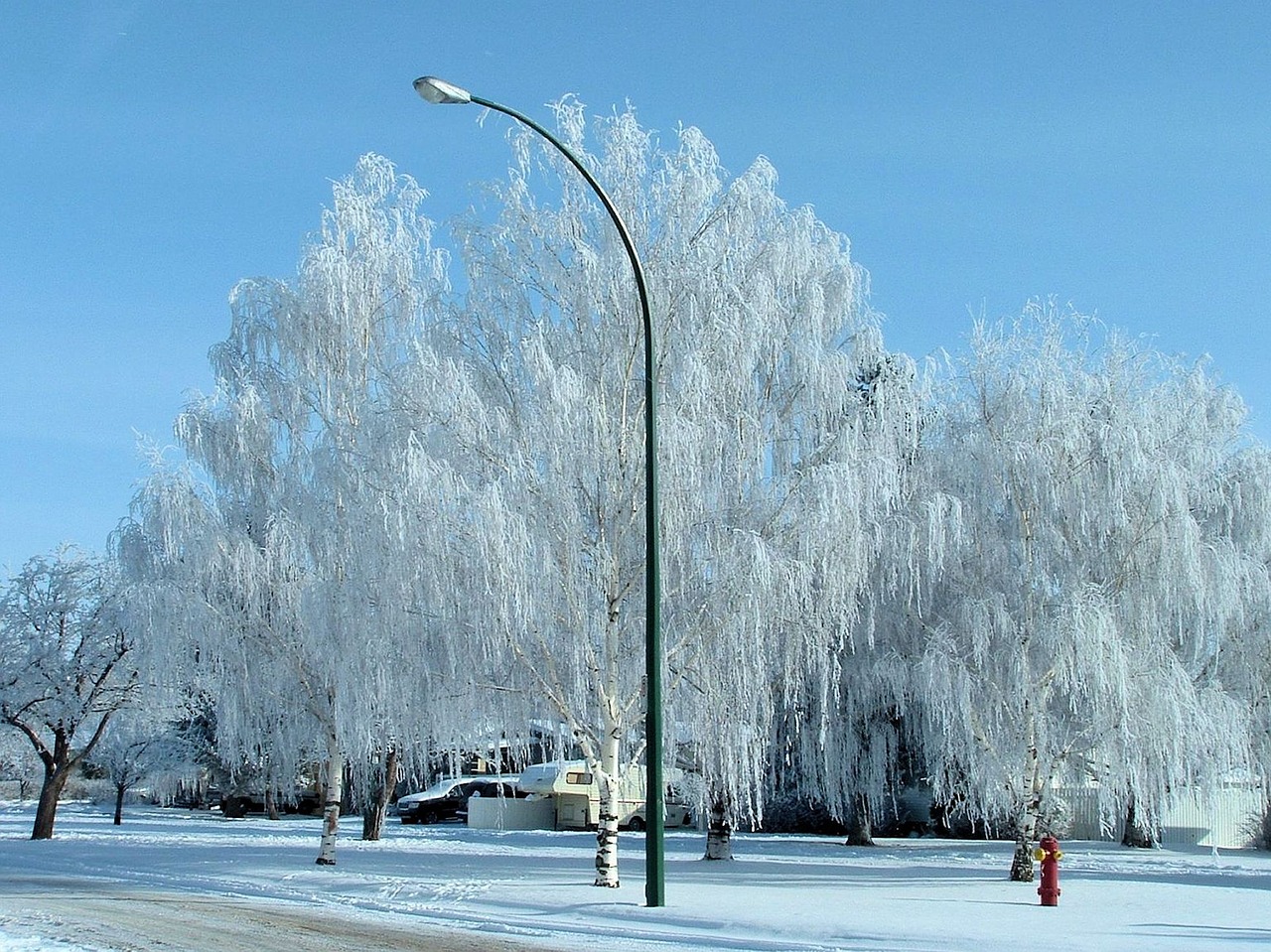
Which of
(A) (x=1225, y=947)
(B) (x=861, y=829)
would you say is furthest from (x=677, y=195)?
(B) (x=861, y=829)

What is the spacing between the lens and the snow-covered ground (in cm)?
1345

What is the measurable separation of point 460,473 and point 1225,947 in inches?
436

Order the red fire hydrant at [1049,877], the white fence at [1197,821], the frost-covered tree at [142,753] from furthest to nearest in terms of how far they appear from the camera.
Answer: the frost-covered tree at [142,753]
the white fence at [1197,821]
the red fire hydrant at [1049,877]

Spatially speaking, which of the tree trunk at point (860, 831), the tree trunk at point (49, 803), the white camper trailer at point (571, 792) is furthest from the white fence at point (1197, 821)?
the tree trunk at point (49, 803)

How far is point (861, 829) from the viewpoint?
112ft

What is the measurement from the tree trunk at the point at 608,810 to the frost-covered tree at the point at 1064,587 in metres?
5.83

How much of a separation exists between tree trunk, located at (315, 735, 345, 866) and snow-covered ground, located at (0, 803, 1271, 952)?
46cm

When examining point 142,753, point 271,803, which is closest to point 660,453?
point 142,753

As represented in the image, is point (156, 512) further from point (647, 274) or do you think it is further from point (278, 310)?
point (647, 274)

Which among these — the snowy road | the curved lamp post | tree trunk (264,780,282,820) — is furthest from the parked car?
the curved lamp post

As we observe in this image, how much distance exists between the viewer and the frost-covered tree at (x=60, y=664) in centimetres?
3219

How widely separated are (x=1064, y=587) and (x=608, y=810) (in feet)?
29.7

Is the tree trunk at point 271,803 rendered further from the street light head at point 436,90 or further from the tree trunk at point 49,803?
the street light head at point 436,90

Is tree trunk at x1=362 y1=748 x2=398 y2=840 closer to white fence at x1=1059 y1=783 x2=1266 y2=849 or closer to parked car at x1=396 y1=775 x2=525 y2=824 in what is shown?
parked car at x1=396 y1=775 x2=525 y2=824
